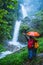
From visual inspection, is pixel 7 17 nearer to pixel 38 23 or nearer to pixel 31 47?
pixel 38 23

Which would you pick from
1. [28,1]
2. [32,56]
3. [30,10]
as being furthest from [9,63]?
[28,1]

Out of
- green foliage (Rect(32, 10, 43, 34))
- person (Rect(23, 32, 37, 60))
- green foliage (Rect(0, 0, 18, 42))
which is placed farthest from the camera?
green foliage (Rect(32, 10, 43, 34))

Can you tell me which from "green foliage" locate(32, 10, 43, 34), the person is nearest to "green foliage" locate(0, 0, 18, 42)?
the person

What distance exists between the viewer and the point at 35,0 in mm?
36312

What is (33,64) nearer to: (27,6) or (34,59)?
(34,59)

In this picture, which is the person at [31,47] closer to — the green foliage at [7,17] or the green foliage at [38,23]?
the green foliage at [7,17]

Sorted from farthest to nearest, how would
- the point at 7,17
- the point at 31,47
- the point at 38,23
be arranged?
the point at 38,23
the point at 7,17
the point at 31,47

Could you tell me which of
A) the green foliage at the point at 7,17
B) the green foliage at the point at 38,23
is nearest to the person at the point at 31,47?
the green foliage at the point at 7,17

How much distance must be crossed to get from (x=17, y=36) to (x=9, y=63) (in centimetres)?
1488

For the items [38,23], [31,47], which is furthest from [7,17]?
[31,47]

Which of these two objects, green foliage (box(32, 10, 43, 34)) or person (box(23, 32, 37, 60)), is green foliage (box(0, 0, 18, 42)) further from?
green foliage (box(32, 10, 43, 34))

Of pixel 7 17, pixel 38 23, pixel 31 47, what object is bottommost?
pixel 31 47

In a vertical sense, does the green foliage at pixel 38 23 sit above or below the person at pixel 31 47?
above

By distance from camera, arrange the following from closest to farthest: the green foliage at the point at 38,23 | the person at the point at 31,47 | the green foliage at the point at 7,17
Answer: the green foliage at the point at 7,17
the person at the point at 31,47
the green foliage at the point at 38,23
